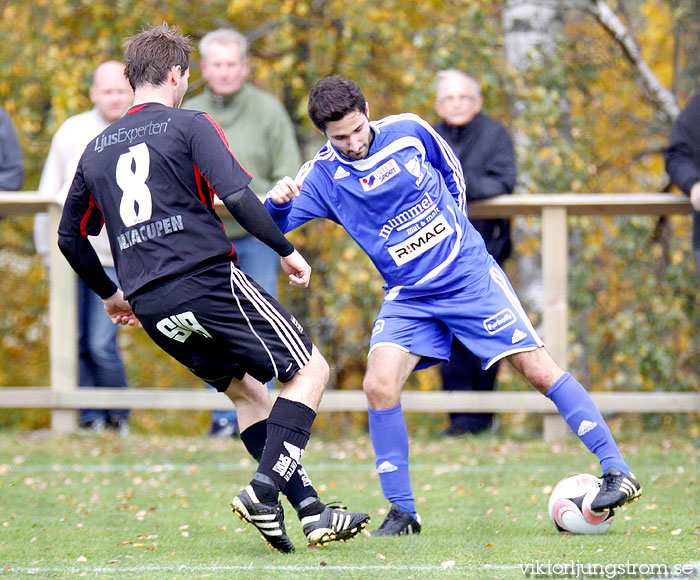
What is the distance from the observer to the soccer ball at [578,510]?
4367 millimetres

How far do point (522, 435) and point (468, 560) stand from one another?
3650mm

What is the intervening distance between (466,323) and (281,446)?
1.11m

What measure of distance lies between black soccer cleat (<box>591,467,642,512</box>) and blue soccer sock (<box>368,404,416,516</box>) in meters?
0.81

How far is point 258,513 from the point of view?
390 centimetres

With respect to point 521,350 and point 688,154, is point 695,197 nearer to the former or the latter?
point 688,154

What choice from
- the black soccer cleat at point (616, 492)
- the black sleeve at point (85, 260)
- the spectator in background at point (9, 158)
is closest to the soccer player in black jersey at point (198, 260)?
the black sleeve at point (85, 260)

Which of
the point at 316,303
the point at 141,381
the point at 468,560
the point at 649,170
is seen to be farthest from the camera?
the point at 141,381

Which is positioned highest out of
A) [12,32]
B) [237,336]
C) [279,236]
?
[12,32]

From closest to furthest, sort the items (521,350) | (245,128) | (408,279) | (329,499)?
(521,350)
(408,279)
(329,499)
(245,128)

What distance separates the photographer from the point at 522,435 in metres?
7.55

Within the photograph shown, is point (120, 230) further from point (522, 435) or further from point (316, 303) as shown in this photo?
point (316, 303)

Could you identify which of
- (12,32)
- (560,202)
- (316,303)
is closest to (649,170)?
(316,303)

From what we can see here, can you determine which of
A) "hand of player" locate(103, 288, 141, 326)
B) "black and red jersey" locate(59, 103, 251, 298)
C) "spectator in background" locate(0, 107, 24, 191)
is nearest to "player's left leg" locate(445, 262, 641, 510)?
"black and red jersey" locate(59, 103, 251, 298)

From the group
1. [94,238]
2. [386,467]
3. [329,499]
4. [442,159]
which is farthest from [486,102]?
[386,467]
